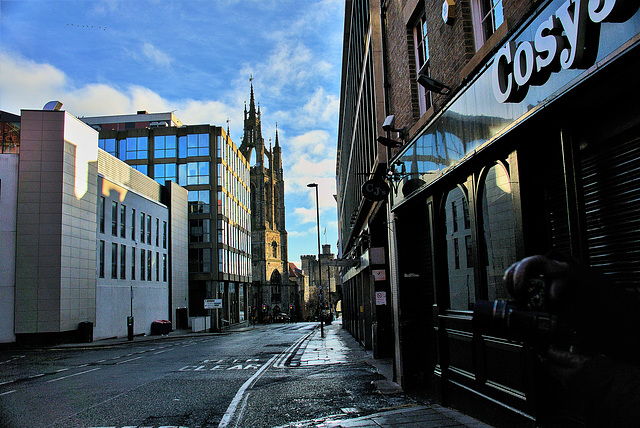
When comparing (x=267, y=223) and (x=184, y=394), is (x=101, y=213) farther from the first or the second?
(x=267, y=223)

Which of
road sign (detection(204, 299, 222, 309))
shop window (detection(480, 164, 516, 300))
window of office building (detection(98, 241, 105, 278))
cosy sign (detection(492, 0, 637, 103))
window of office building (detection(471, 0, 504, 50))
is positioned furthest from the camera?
road sign (detection(204, 299, 222, 309))

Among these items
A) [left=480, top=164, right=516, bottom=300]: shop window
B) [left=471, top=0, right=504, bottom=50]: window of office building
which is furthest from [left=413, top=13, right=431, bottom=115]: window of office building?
[left=480, top=164, right=516, bottom=300]: shop window

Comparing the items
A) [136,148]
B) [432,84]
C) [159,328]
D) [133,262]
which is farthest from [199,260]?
[432,84]

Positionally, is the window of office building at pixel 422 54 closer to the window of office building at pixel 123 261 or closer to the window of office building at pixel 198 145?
the window of office building at pixel 123 261

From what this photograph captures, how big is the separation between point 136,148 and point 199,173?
26.7ft

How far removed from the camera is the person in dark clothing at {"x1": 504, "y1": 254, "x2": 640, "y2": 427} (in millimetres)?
1979

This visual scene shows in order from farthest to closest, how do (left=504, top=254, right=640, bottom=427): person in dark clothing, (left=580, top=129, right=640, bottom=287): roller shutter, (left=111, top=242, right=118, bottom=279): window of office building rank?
(left=111, top=242, right=118, bottom=279): window of office building < (left=580, top=129, right=640, bottom=287): roller shutter < (left=504, top=254, right=640, bottom=427): person in dark clothing

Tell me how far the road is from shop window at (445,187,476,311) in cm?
216

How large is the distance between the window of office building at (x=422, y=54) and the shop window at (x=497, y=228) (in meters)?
3.38

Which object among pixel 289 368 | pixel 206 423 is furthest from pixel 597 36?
pixel 289 368

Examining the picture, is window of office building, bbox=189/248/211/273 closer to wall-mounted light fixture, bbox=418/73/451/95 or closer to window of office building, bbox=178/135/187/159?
window of office building, bbox=178/135/187/159

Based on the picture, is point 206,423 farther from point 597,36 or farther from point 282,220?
point 282,220

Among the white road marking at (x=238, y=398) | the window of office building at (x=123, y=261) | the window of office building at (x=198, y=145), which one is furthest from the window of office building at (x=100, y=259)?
the window of office building at (x=198, y=145)

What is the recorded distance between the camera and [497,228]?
6230mm
